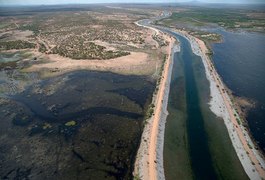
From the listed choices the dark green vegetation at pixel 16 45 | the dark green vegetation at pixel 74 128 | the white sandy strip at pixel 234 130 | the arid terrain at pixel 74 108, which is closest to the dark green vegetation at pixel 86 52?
the arid terrain at pixel 74 108

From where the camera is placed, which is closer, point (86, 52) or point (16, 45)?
point (86, 52)

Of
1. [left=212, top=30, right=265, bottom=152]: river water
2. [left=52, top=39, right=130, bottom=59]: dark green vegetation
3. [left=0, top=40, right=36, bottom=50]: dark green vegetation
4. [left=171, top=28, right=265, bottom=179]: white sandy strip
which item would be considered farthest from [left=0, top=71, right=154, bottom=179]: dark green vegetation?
[left=0, top=40, right=36, bottom=50]: dark green vegetation

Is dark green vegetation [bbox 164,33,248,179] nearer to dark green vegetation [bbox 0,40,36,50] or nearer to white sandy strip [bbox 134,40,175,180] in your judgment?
white sandy strip [bbox 134,40,175,180]

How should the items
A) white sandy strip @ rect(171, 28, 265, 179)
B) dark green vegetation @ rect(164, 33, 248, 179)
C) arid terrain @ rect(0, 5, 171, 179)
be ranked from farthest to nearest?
arid terrain @ rect(0, 5, 171, 179) → white sandy strip @ rect(171, 28, 265, 179) → dark green vegetation @ rect(164, 33, 248, 179)

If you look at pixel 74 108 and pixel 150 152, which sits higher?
pixel 150 152

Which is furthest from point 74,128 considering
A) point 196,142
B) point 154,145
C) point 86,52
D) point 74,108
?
point 86,52

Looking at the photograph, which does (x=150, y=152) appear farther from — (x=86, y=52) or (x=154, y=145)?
(x=86, y=52)

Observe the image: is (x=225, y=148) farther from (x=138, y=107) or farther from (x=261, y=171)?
(x=138, y=107)
